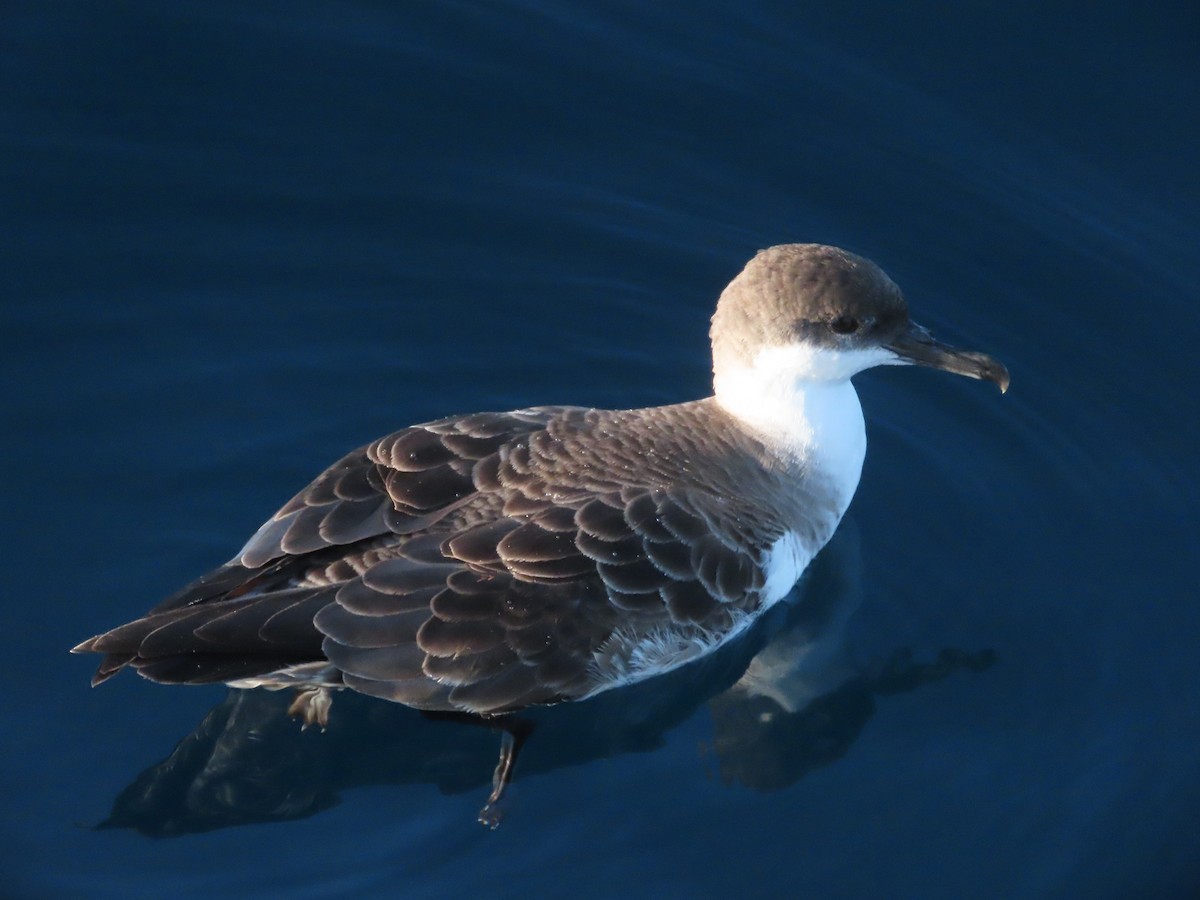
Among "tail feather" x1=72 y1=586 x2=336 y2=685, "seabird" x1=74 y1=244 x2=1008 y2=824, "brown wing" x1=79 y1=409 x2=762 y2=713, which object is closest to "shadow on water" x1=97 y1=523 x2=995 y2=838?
"seabird" x1=74 y1=244 x2=1008 y2=824

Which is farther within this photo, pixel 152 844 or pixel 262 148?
pixel 262 148

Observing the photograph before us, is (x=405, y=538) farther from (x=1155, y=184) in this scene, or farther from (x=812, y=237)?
(x=1155, y=184)

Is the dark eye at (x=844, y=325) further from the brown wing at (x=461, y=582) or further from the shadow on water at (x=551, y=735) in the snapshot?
the shadow on water at (x=551, y=735)

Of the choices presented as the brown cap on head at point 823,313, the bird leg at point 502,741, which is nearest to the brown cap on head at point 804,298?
the brown cap on head at point 823,313

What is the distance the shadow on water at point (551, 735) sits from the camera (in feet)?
21.4

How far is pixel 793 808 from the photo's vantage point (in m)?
6.63

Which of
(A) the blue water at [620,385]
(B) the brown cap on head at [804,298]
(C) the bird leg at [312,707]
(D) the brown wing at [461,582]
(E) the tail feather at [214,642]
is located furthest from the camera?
(B) the brown cap on head at [804,298]

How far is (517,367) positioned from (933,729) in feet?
9.73

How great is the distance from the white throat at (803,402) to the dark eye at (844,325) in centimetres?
10

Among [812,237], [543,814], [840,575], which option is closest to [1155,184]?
[812,237]

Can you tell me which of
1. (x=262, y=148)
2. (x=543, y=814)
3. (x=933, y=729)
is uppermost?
(x=262, y=148)

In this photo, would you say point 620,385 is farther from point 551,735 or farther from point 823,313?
point 551,735

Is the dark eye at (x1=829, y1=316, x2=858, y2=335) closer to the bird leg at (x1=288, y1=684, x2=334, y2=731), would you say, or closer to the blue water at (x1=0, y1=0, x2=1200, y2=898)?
the blue water at (x1=0, y1=0, x2=1200, y2=898)

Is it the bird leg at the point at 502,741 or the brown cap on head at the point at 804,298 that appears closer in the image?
the bird leg at the point at 502,741
